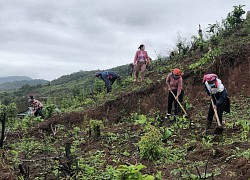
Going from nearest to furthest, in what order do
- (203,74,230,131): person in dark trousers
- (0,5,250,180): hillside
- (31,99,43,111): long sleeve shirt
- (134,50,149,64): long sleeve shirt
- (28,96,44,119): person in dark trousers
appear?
(0,5,250,180): hillside, (203,74,230,131): person in dark trousers, (134,50,149,64): long sleeve shirt, (28,96,44,119): person in dark trousers, (31,99,43,111): long sleeve shirt

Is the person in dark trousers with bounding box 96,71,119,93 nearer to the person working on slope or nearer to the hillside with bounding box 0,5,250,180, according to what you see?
the hillside with bounding box 0,5,250,180

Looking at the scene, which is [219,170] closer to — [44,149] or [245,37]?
[44,149]

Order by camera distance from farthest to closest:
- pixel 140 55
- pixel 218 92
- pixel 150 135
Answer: pixel 140 55 < pixel 218 92 < pixel 150 135

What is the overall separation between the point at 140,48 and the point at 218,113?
5.57m

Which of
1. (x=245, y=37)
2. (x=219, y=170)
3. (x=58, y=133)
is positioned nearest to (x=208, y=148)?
(x=219, y=170)

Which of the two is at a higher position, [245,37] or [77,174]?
[245,37]

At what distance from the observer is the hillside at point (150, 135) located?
5.32 metres

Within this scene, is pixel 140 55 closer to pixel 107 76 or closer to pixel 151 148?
pixel 107 76

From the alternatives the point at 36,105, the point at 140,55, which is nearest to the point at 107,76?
the point at 140,55

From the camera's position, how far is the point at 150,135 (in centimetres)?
615

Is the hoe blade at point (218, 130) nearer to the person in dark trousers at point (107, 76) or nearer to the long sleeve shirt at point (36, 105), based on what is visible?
the person in dark trousers at point (107, 76)

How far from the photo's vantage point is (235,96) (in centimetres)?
1120

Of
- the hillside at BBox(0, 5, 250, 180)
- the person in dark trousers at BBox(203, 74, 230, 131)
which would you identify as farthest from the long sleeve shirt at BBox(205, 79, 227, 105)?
the hillside at BBox(0, 5, 250, 180)

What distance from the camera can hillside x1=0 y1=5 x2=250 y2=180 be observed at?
5.32 m
